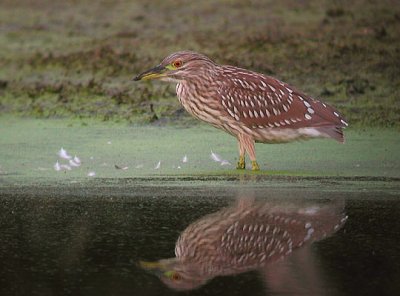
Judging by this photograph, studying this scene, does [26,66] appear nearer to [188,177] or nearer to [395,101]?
[395,101]

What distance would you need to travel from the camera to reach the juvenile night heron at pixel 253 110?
355 inches

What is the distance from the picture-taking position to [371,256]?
5.66 metres

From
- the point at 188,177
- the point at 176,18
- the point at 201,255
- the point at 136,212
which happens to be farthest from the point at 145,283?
the point at 176,18

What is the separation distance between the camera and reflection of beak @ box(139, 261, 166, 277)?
530cm

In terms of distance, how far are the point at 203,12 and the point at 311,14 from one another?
1.50m

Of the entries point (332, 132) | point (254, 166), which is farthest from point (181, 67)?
point (332, 132)

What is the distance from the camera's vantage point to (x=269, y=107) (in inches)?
359

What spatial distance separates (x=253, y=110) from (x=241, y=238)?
312cm

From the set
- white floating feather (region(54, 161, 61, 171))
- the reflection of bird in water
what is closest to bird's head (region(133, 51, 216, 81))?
white floating feather (region(54, 161, 61, 171))

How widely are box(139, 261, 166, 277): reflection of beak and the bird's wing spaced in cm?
366

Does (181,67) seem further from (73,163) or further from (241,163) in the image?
(73,163)

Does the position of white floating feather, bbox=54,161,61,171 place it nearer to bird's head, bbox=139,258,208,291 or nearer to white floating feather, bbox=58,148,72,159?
white floating feather, bbox=58,148,72,159

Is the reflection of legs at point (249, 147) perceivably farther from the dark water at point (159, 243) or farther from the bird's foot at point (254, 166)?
the dark water at point (159, 243)

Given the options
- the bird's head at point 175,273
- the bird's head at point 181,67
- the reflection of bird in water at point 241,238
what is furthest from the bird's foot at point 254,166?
the bird's head at point 175,273
